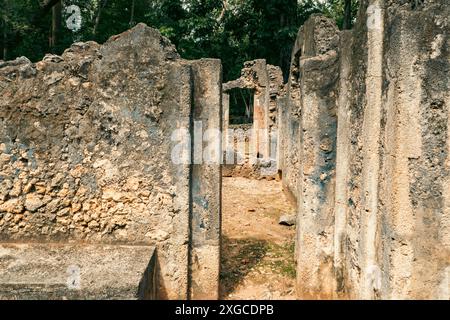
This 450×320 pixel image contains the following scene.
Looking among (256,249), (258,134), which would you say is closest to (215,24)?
(258,134)

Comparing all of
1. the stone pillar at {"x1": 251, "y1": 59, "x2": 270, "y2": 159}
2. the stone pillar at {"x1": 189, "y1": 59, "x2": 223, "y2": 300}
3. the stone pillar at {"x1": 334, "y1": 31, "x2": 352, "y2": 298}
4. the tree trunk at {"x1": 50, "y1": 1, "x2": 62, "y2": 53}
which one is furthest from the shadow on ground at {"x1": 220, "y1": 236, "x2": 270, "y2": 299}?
the tree trunk at {"x1": 50, "y1": 1, "x2": 62, "y2": 53}

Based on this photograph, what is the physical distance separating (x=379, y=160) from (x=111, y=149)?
7.45 feet

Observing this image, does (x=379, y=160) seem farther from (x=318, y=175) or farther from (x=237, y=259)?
(x=237, y=259)

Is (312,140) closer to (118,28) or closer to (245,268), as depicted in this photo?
(245,268)

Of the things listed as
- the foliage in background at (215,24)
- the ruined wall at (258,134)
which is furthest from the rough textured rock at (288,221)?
the foliage in background at (215,24)

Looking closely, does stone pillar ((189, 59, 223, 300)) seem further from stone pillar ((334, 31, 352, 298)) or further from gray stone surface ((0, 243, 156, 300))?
stone pillar ((334, 31, 352, 298))

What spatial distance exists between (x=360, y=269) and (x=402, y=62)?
5.36ft

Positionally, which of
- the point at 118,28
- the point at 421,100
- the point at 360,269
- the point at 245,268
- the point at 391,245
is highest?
the point at 118,28

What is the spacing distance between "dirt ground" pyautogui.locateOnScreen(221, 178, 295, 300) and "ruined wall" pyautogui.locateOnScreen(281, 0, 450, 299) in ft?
1.76

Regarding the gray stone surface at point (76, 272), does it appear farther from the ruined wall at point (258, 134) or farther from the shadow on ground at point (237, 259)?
the ruined wall at point (258, 134)

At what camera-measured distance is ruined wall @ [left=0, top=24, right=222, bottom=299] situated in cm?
361

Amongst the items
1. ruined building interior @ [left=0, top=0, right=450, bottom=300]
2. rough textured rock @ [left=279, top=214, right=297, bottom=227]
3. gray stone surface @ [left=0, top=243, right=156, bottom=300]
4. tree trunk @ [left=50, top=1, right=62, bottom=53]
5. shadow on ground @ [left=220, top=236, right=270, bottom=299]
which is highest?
tree trunk @ [left=50, top=1, right=62, bottom=53]
